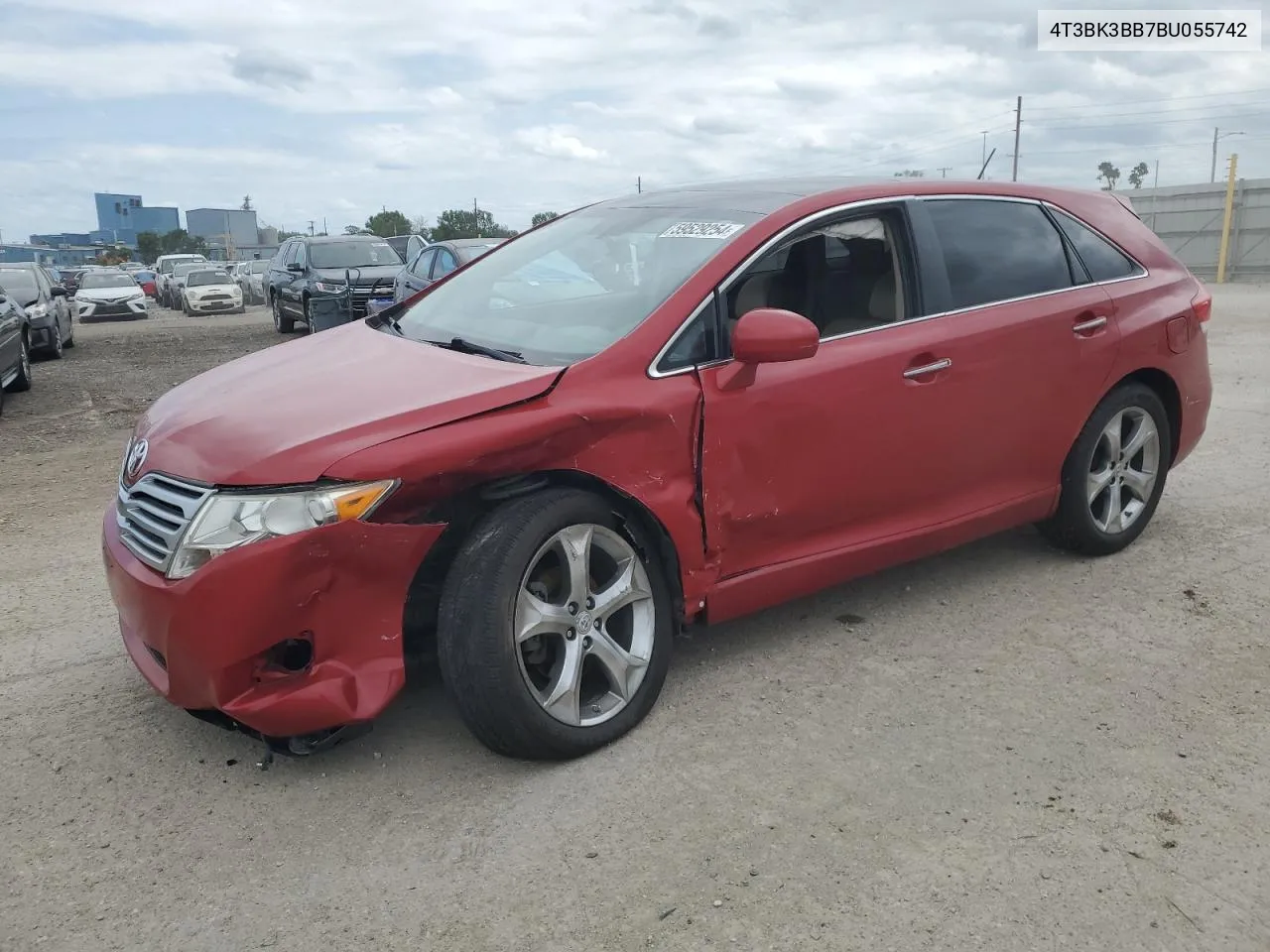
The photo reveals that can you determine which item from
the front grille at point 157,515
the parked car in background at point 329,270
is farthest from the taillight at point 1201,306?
the parked car in background at point 329,270

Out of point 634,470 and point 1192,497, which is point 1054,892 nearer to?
point 634,470

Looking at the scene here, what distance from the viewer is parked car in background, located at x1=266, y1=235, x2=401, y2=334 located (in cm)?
1603

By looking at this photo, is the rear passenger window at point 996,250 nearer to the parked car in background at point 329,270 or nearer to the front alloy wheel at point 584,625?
the front alloy wheel at point 584,625

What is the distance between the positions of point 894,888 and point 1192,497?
13.0 feet

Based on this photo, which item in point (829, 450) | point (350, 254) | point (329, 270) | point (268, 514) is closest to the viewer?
point (268, 514)

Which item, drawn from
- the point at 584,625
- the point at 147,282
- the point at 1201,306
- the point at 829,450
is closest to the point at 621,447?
the point at 584,625

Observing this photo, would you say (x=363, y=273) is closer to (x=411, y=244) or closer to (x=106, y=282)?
(x=411, y=244)

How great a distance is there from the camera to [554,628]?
2.95 metres

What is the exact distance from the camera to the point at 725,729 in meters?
3.18

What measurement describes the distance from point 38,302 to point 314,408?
13.8m

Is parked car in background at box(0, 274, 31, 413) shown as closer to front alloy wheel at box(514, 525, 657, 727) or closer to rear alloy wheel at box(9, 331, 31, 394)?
rear alloy wheel at box(9, 331, 31, 394)

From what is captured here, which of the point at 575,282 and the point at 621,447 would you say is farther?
the point at 575,282

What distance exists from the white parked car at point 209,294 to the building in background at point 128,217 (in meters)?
135

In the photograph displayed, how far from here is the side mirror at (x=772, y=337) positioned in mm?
3145
